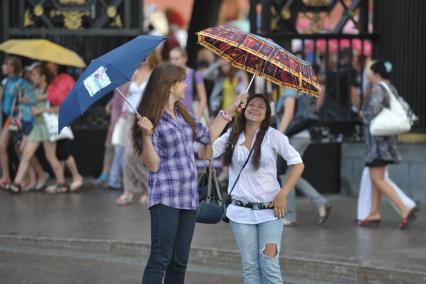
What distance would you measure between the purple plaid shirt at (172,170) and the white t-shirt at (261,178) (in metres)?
0.31

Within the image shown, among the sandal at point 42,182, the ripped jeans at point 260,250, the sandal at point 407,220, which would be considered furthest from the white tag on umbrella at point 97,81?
the sandal at point 42,182

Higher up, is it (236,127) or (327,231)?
(236,127)

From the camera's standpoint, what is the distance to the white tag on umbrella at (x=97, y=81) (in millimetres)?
5977

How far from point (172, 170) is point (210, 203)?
356 mm

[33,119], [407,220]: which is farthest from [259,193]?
[33,119]

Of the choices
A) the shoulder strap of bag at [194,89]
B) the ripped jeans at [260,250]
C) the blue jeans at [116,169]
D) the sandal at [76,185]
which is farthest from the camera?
the blue jeans at [116,169]

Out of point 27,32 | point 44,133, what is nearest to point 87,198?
point 44,133

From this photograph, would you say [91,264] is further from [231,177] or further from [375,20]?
[375,20]

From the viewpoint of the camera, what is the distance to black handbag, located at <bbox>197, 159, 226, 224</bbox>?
642cm

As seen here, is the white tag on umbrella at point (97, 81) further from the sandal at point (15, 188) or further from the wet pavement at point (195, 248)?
the sandal at point (15, 188)

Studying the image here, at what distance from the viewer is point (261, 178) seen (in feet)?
21.2

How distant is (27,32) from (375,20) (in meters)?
4.19

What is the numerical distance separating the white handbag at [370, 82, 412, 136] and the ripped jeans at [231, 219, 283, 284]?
3.52 metres

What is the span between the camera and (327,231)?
9758 mm
